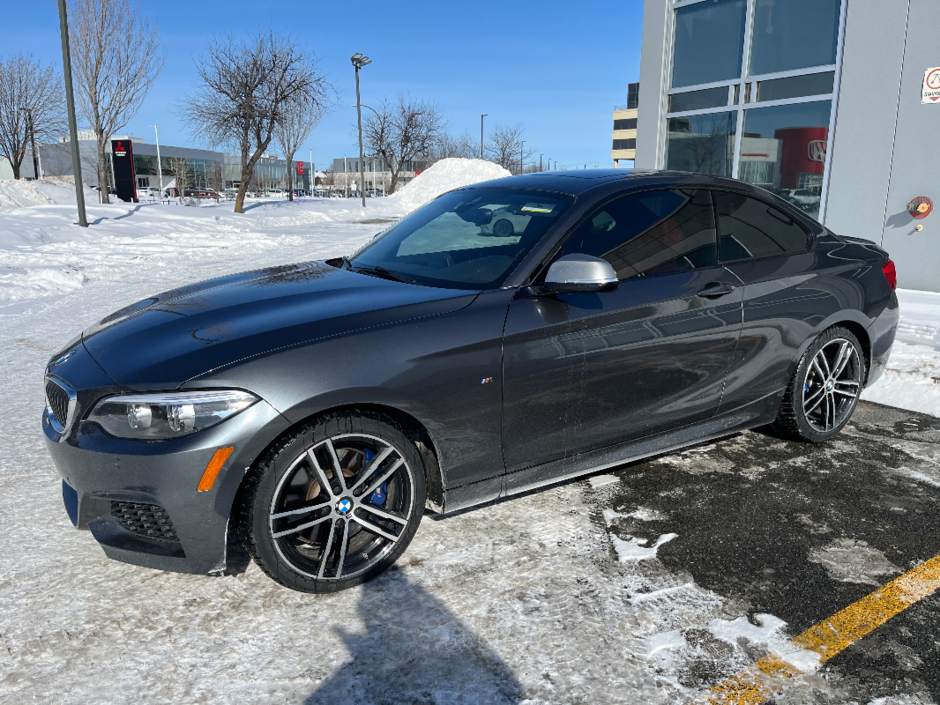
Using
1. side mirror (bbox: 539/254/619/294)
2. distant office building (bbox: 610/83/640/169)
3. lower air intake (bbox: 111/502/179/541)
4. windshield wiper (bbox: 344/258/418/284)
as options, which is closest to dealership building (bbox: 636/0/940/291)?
side mirror (bbox: 539/254/619/294)

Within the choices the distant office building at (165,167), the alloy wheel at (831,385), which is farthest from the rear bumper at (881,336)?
the distant office building at (165,167)

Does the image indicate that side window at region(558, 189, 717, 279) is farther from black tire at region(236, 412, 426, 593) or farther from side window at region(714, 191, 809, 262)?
black tire at region(236, 412, 426, 593)

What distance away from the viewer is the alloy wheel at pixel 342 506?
8.37 ft

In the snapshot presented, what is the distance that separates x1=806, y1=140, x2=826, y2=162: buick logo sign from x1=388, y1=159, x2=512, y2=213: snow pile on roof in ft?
113

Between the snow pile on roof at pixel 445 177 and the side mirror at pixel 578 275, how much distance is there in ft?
133

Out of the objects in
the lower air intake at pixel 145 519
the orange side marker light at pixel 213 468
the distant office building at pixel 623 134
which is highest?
the distant office building at pixel 623 134

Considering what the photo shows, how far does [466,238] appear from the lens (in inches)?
143

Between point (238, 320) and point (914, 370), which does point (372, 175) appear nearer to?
point (914, 370)

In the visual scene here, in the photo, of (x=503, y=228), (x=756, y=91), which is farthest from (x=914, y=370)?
(x=756, y=91)

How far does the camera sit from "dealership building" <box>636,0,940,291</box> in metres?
8.43

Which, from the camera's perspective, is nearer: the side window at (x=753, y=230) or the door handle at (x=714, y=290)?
the door handle at (x=714, y=290)

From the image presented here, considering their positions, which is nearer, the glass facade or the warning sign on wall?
the warning sign on wall

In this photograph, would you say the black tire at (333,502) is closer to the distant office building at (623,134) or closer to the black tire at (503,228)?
the black tire at (503,228)

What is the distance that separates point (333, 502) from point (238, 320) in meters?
0.83
